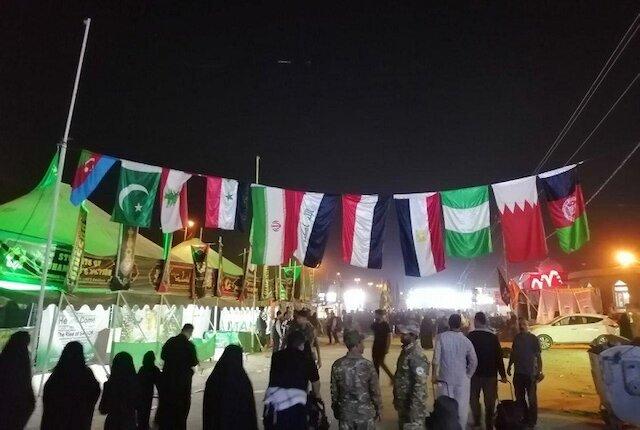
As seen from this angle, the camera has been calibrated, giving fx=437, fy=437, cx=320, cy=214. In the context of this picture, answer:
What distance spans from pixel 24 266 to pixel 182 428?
5630 mm

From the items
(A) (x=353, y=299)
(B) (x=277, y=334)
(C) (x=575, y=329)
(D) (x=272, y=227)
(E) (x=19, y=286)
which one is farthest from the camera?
(A) (x=353, y=299)

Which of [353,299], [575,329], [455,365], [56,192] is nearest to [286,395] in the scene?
[455,365]

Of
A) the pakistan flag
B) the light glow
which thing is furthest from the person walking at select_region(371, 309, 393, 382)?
the light glow

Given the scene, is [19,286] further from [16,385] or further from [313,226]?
[313,226]

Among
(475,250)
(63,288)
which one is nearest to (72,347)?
(63,288)

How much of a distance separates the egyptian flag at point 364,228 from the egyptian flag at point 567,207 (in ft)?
13.4

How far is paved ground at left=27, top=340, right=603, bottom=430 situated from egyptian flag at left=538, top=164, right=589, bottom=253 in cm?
357

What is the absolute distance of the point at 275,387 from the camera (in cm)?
421

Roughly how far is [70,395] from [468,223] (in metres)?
9.31

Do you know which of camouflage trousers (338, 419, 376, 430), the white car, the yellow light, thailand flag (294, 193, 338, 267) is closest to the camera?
camouflage trousers (338, 419, 376, 430)

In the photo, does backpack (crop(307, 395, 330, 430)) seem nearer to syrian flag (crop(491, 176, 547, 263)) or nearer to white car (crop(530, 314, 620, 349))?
syrian flag (crop(491, 176, 547, 263))

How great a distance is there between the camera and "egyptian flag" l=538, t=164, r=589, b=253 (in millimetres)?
10508

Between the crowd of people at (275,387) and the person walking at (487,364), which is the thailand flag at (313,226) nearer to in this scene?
the crowd of people at (275,387)

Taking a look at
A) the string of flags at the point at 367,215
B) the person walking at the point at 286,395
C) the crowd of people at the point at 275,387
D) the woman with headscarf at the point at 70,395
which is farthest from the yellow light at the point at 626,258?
the woman with headscarf at the point at 70,395
